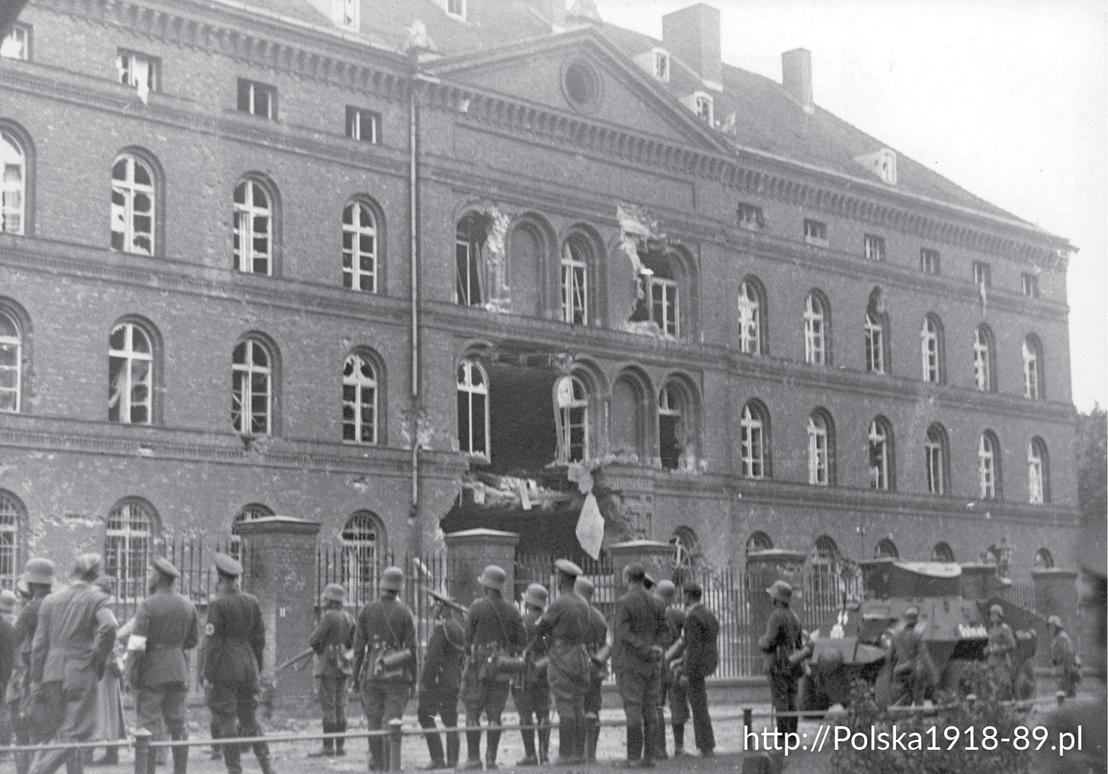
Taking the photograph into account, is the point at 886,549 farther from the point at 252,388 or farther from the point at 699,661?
the point at 699,661

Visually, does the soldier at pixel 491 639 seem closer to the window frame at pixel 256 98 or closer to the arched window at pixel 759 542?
the window frame at pixel 256 98

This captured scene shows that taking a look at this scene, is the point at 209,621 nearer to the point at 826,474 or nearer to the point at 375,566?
the point at 375,566

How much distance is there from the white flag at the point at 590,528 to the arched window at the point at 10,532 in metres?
11.8

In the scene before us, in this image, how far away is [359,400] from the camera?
31109 millimetres

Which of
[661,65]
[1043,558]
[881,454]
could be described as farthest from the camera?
[1043,558]

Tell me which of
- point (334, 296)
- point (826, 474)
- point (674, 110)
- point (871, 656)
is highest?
point (674, 110)

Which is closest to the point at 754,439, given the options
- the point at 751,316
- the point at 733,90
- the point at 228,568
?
the point at 751,316

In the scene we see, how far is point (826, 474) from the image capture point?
40438mm

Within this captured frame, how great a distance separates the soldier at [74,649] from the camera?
39.5 ft

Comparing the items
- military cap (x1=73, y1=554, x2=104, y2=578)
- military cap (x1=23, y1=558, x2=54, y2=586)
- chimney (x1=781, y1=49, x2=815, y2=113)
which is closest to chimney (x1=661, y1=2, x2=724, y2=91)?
chimney (x1=781, y1=49, x2=815, y2=113)

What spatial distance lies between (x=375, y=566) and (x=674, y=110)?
42.4ft

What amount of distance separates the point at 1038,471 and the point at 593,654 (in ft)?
109

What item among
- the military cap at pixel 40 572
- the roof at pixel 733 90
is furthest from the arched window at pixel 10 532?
the military cap at pixel 40 572

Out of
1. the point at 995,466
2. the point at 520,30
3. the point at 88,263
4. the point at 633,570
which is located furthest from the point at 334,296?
the point at 995,466
